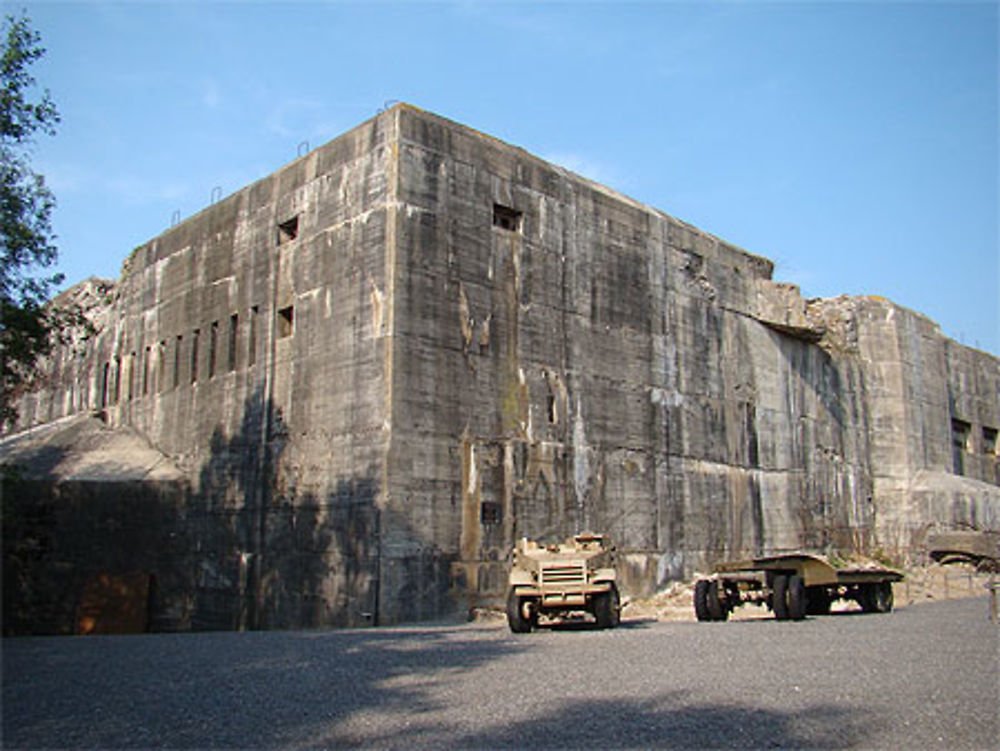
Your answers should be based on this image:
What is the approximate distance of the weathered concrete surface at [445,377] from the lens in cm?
2008

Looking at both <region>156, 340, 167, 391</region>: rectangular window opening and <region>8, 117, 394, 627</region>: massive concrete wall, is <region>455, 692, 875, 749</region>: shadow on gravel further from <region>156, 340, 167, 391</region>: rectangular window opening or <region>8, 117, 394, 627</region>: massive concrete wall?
<region>156, 340, 167, 391</region>: rectangular window opening

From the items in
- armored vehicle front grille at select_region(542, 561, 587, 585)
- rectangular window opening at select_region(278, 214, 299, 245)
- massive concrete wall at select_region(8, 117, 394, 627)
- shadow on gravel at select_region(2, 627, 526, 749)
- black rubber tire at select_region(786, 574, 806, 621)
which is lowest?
shadow on gravel at select_region(2, 627, 526, 749)

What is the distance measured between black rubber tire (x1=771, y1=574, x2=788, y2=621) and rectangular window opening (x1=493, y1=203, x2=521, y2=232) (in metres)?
10.8

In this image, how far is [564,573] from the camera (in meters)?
16.4

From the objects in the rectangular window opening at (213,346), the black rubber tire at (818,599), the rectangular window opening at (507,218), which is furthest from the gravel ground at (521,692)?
the rectangular window opening at (507,218)

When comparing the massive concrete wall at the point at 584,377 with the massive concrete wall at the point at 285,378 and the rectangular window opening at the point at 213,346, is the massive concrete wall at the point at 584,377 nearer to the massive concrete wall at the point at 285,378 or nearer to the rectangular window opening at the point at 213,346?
the massive concrete wall at the point at 285,378

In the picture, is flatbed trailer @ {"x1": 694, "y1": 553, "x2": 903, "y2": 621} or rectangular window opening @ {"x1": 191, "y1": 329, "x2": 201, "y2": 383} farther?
rectangular window opening @ {"x1": 191, "y1": 329, "x2": 201, "y2": 383}

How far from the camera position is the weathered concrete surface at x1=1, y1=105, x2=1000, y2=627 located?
20078 millimetres

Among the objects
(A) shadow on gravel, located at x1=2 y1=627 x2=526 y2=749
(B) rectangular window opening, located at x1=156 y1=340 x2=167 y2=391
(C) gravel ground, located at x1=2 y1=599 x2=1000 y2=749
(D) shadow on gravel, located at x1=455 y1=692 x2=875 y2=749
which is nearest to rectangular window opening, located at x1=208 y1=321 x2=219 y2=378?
(B) rectangular window opening, located at x1=156 y1=340 x2=167 y2=391

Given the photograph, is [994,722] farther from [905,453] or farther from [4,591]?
[905,453]

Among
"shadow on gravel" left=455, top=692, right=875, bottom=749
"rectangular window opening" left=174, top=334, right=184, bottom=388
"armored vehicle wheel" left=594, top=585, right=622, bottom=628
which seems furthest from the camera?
"rectangular window opening" left=174, top=334, right=184, bottom=388

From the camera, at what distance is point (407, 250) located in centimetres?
2056

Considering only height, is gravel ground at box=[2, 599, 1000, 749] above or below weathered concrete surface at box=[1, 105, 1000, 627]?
below

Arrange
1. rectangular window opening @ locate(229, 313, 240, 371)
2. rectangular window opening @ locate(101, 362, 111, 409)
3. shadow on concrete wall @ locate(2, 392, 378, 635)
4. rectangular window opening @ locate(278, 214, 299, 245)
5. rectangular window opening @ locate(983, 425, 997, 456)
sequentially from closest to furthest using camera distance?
shadow on concrete wall @ locate(2, 392, 378, 635)
rectangular window opening @ locate(278, 214, 299, 245)
rectangular window opening @ locate(229, 313, 240, 371)
rectangular window opening @ locate(101, 362, 111, 409)
rectangular window opening @ locate(983, 425, 997, 456)
